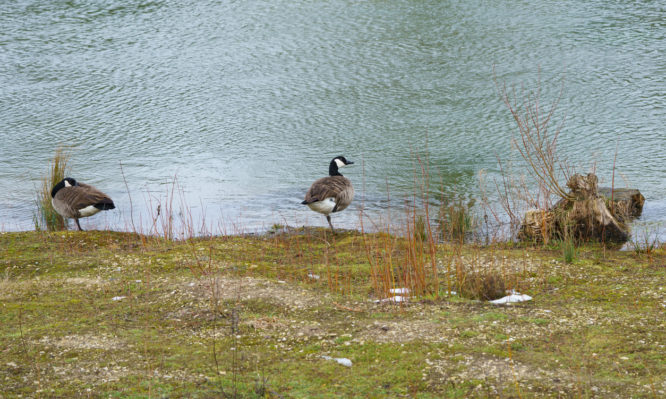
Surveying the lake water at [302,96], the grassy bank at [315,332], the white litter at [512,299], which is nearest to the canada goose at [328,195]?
the lake water at [302,96]

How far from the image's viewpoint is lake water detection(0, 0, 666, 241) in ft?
45.6

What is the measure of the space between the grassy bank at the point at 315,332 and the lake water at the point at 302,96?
11.8 ft

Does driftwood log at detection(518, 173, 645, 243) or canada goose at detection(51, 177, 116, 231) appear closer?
driftwood log at detection(518, 173, 645, 243)

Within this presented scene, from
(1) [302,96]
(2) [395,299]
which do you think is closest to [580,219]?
(2) [395,299]

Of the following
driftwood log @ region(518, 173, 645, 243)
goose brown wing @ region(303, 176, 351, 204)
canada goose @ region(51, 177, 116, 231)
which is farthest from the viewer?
canada goose @ region(51, 177, 116, 231)

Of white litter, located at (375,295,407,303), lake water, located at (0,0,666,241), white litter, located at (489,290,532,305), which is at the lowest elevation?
white litter, located at (489,290,532,305)

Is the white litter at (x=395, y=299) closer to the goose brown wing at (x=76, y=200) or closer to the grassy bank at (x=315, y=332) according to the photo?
the grassy bank at (x=315, y=332)

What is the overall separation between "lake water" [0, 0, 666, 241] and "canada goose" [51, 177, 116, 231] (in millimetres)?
1259

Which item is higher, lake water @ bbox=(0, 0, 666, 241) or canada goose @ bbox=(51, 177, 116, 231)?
lake water @ bbox=(0, 0, 666, 241)

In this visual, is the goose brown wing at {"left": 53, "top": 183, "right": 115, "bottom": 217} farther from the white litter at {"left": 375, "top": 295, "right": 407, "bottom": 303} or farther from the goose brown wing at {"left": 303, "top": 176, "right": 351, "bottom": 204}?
the white litter at {"left": 375, "top": 295, "right": 407, "bottom": 303}

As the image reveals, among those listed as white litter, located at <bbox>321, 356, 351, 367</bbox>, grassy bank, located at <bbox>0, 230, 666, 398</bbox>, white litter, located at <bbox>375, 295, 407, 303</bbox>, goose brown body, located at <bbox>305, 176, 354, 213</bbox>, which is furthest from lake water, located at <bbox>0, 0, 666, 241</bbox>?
white litter, located at <bbox>321, 356, 351, 367</bbox>

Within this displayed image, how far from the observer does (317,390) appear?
4430 mm

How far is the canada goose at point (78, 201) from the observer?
1070 cm

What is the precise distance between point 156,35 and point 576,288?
21.0m
